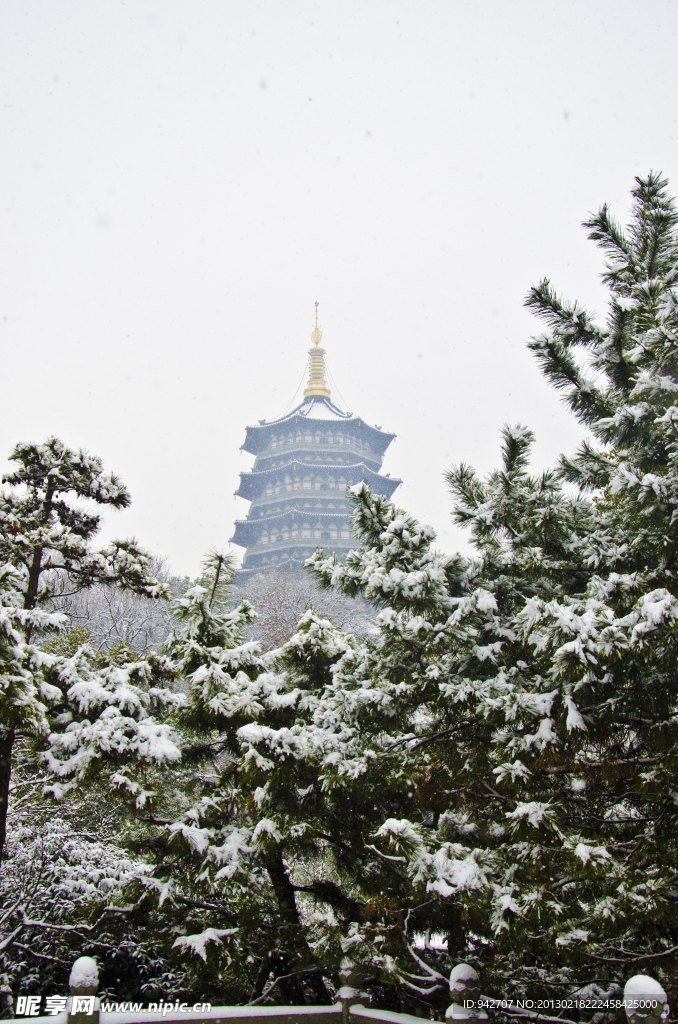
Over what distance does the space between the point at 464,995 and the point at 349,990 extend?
1013mm

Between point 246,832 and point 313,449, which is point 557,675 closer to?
point 246,832

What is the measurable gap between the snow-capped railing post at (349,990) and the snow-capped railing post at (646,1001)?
1.91 metres

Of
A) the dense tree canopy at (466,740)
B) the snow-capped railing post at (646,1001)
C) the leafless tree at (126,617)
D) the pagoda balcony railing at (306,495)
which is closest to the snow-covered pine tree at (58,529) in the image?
the dense tree canopy at (466,740)

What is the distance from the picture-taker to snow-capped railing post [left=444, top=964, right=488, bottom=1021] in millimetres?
3145

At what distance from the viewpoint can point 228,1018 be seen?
373cm

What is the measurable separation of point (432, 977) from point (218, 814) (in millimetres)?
1736

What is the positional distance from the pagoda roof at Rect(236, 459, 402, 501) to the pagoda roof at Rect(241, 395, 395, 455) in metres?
1.99

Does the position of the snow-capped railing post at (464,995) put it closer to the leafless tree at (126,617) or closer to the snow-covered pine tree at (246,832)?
the snow-covered pine tree at (246,832)

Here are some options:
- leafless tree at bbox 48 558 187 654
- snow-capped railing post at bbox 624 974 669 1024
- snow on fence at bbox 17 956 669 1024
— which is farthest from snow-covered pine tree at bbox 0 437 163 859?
leafless tree at bbox 48 558 187 654

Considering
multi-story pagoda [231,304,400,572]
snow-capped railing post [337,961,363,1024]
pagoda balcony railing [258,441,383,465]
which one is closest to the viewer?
snow-capped railing post [337,961,363,1024]

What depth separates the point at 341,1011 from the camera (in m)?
3.97

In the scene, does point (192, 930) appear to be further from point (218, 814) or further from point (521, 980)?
point (521, 980)

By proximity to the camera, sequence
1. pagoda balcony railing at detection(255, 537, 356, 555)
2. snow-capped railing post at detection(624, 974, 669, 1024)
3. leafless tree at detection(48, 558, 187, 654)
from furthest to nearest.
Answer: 1. pagoda balcony railing at detection(255, 537, 356, 555)
2. leafless tree at detection(48, 558, 187, 654)
3. snow-capped railing post at detection(624, 974, 669, 1024)

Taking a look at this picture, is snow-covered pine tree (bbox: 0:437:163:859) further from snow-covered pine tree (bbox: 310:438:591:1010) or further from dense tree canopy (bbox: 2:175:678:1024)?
snow-covered pine tree (bbox: 310:438:591:1010)
